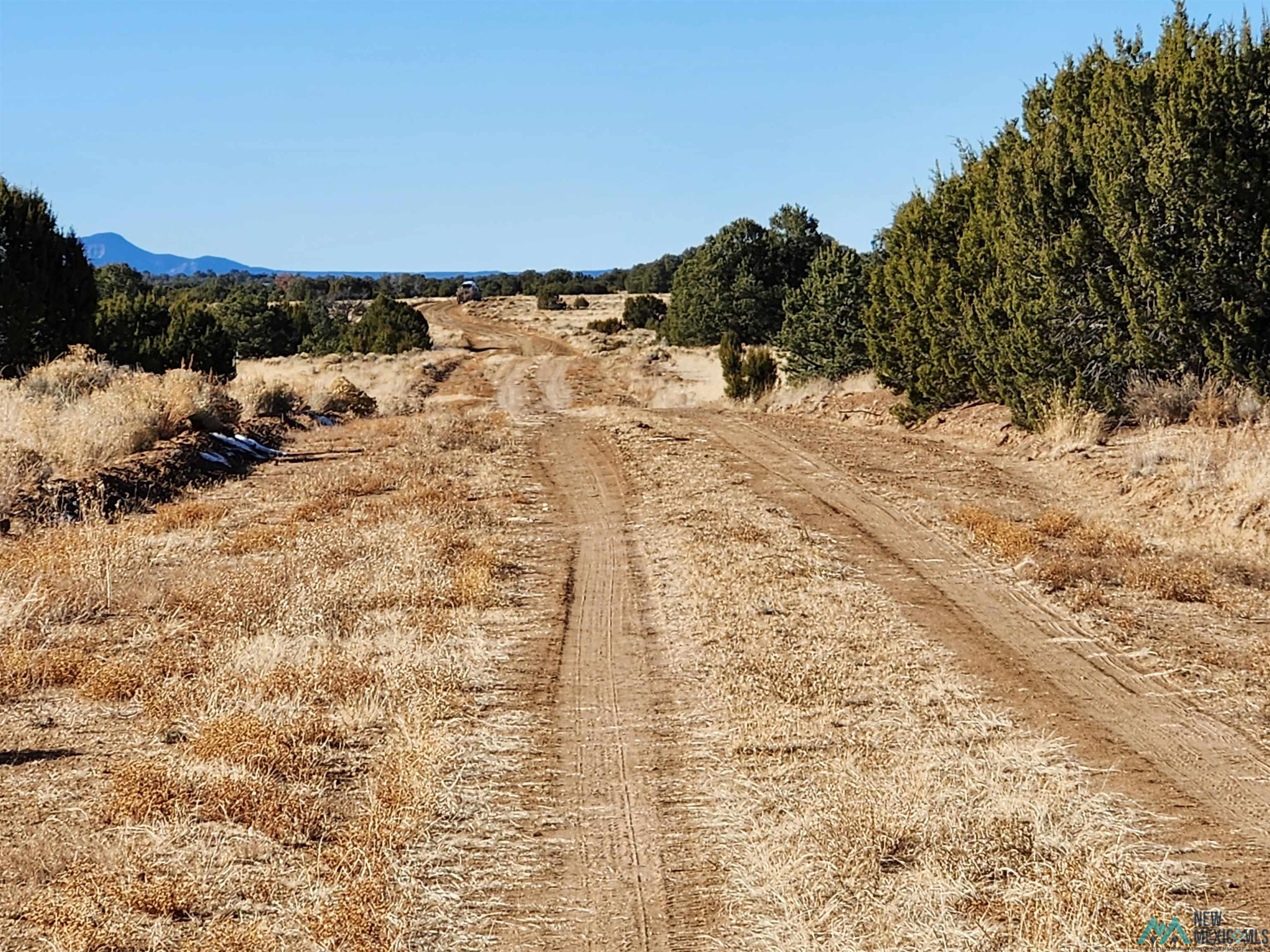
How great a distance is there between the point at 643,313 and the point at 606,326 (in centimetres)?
293

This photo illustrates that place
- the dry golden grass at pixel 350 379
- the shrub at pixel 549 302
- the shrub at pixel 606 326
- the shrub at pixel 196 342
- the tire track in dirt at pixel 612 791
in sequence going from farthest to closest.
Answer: the shrub at pixel 549 302 < the shrub at pixel 606 326 < the shrub at pixel 196 342 < the dry golden grass at pixel 350 379 < the tire track in dirt at pixel 612 791

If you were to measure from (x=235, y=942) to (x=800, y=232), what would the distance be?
142 feet

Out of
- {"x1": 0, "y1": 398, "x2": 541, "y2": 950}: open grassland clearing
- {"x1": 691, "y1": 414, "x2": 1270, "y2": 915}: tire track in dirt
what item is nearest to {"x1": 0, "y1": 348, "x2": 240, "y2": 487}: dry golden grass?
{"x1": 0, "y1": 398, "x2": 541, "y2": 950}: open grassland clearing

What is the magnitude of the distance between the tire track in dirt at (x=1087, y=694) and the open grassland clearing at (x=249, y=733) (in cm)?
333

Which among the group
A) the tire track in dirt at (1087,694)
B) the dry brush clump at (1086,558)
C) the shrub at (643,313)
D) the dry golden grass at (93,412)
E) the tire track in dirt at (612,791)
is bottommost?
the tire track in dirt at (612,791)

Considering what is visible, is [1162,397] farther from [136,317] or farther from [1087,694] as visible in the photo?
[136,317]

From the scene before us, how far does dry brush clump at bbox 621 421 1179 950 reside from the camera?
4719 mm

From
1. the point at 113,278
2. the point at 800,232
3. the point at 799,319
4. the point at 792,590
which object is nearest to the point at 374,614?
the point at 792,590

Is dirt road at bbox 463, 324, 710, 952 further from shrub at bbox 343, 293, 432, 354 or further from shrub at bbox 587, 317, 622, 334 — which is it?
shrub at bbox 587, 317, 622, 334

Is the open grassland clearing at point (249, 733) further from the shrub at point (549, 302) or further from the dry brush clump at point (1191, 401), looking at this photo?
the shrub at point (549, 302)

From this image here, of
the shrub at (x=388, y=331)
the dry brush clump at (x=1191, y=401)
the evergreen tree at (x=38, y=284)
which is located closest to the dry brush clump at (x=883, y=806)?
the dry brush clump at (x=1191, y=401)

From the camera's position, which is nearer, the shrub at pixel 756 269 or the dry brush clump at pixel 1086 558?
the dry brush clump at pixel 1086 558

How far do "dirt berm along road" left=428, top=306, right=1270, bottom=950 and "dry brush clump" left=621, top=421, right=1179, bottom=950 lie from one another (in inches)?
9.1

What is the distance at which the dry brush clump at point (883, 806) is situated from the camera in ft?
15.5
